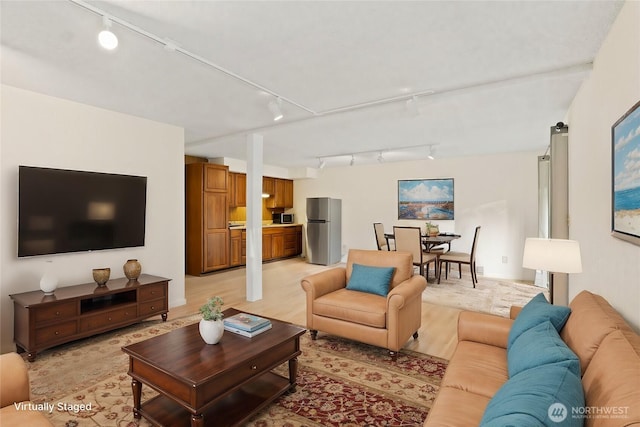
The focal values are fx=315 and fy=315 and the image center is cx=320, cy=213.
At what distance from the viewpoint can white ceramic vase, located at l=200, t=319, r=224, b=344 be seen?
6.70 ft

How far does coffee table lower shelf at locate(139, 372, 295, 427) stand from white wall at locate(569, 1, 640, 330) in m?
2.07

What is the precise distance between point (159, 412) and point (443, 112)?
149 inches

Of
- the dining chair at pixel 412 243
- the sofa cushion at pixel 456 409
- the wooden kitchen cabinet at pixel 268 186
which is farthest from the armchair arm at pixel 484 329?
the wooden kitchen cabinet at pixel 268 186

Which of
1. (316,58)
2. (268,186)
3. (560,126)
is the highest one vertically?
(316,58)

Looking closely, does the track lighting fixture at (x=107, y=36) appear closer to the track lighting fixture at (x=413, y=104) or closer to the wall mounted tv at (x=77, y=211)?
the wall mounted tv at (x=77, y=211)

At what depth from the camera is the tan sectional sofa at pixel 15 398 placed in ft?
4.24

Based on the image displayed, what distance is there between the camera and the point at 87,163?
341cm

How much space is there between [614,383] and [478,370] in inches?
33.2

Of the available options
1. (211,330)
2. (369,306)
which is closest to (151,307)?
(211,330)

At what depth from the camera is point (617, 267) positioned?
5.87 ft

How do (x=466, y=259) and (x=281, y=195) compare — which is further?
(x=281, y=195)

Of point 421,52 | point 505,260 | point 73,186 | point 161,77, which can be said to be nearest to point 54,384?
point 73,186

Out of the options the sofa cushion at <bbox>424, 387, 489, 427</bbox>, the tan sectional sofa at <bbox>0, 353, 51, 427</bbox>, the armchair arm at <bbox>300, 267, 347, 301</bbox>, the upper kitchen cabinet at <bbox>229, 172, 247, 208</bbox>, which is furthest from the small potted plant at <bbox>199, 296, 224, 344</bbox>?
the upper kitchen cabinet at <bbox>229, 172, 247, 208</bbox>

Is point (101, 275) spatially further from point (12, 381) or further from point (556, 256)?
point (556, 256)
